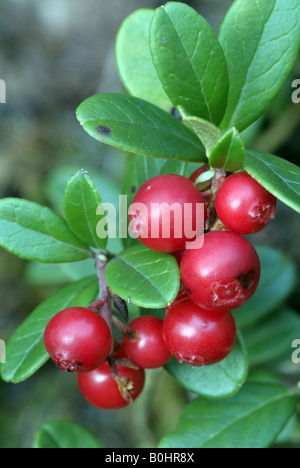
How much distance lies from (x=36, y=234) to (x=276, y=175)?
715 mm

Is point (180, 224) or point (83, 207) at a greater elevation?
point (180, 224)

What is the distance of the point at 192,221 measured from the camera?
1.11 metres

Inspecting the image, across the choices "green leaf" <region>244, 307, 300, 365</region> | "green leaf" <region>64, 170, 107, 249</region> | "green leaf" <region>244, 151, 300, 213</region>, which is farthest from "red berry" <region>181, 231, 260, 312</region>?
"green leaf" <region>244, 307, 300, 365</region>

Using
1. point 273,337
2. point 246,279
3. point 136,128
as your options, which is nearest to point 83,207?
point 136,128

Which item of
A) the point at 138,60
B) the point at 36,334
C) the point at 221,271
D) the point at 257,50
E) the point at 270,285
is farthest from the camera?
the point at 270,285

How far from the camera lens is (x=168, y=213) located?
1.08 metres

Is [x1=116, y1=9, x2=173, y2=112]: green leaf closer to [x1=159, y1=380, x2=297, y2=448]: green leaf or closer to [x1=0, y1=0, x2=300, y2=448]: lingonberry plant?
[x1=0, y1=0, x2=300, y2=448]: lingonberry plant

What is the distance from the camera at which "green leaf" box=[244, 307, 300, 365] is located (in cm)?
235

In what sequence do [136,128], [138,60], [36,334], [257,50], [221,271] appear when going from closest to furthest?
1. [221,271]
2. [136,128]
3. [257,50]
4. [36,334]
5. [138,60]

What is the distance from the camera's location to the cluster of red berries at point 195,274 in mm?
1070

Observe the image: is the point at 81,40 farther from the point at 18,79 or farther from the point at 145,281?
the point at 145,281

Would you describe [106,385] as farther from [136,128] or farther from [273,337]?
[273,337]

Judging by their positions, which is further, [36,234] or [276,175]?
[36,234]
